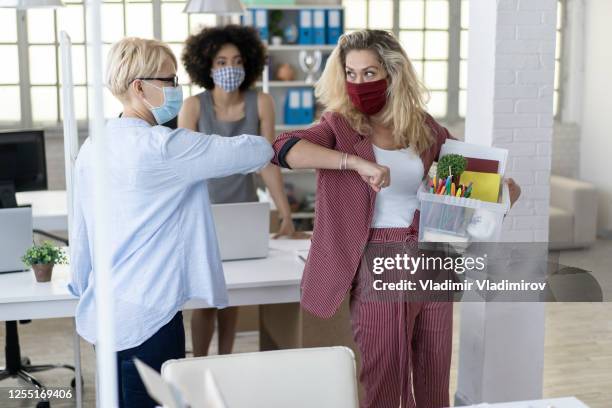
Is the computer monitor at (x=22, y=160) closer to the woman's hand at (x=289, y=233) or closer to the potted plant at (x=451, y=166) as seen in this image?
the woman's hand at (x=289, y=233)

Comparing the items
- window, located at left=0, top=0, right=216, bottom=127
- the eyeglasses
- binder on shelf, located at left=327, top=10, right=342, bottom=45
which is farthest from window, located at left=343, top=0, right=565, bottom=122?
the eyeglasses

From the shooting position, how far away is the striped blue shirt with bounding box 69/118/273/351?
6.98ft

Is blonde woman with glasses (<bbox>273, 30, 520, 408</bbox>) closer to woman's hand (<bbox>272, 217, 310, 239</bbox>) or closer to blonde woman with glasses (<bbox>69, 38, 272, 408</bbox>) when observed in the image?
blonde woman with glasses (<bbox>69, 38, 272, 408</bbox>)

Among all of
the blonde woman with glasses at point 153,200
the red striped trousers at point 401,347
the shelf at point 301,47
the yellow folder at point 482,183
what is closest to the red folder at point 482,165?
the yellow folder at point 482,183

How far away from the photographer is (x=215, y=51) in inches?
148

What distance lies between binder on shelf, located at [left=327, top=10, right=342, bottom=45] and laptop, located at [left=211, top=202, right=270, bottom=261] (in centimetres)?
366

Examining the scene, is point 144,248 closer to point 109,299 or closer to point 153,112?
point 153,112

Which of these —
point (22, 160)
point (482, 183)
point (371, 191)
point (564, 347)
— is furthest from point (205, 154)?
point (564, 347)

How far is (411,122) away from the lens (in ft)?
8.33

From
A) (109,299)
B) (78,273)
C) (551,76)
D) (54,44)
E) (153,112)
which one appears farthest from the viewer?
(54,44)

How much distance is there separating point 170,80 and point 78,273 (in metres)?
0.62

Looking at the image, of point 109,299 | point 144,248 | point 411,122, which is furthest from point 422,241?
point 109,299

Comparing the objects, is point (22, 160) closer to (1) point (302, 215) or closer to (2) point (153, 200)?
(2) point (153, 200)

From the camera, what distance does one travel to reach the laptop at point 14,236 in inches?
129
